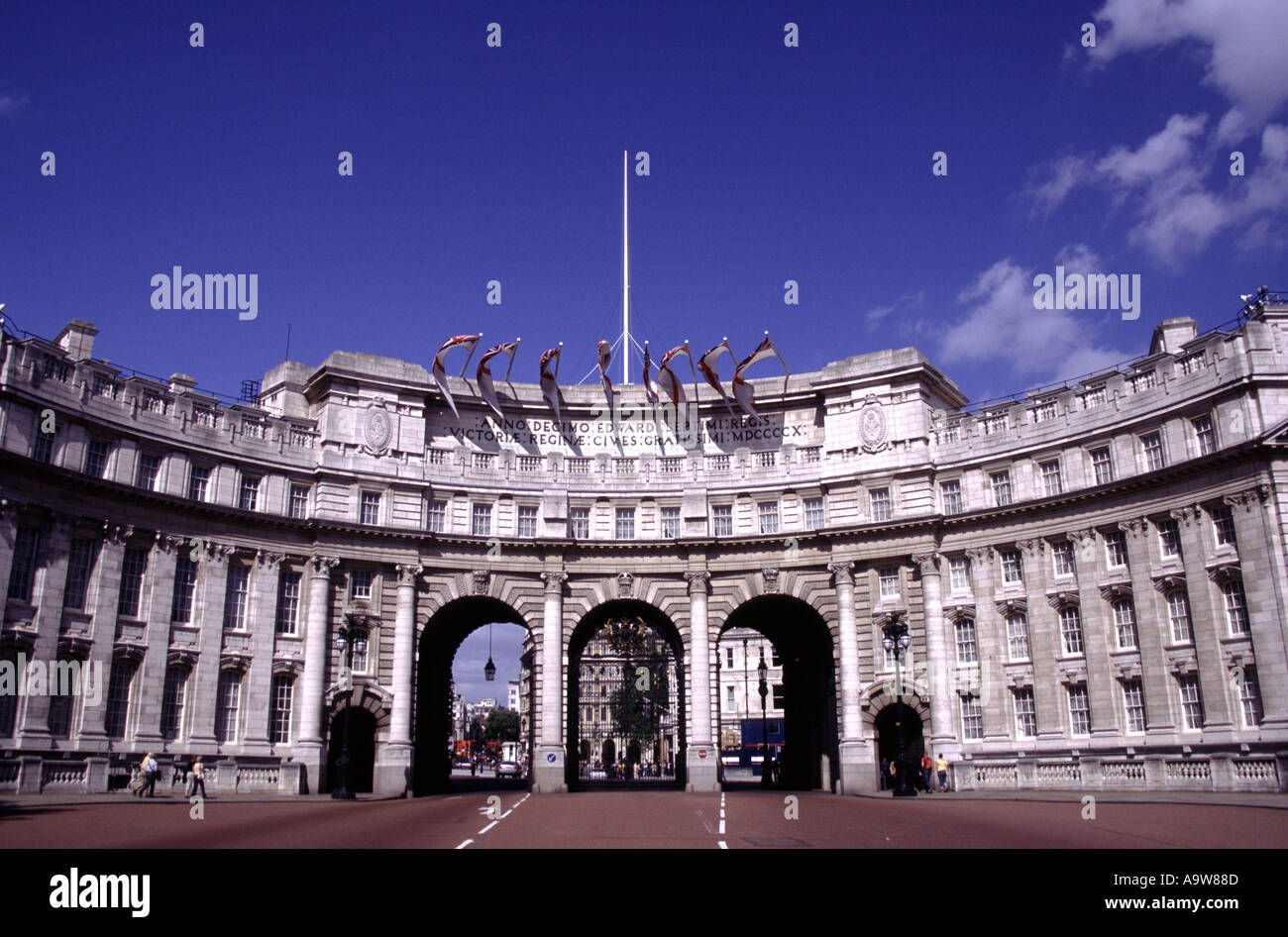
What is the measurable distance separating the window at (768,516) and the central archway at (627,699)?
6.99 m

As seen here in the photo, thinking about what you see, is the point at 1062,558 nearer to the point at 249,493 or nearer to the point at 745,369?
the point at 745,369

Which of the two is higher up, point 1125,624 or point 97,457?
point 97,457

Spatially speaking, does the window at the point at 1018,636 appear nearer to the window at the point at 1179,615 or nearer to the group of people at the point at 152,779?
the window at the point at 1179,615

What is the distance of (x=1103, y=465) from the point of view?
150 feet

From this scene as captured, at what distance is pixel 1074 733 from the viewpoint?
4450 cm

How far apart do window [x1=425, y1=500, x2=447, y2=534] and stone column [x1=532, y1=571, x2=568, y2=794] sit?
5.63 m

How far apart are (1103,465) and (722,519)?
18216mm

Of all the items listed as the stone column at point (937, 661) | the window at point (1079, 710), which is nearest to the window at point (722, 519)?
the stone column at point (937, 661)

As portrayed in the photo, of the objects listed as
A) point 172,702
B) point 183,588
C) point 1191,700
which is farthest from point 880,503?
point 172,702

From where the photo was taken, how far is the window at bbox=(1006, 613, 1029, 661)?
46688 mm

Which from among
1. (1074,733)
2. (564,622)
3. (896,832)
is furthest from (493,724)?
(896,832)

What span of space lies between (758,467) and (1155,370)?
746 inches

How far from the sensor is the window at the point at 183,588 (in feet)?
148
